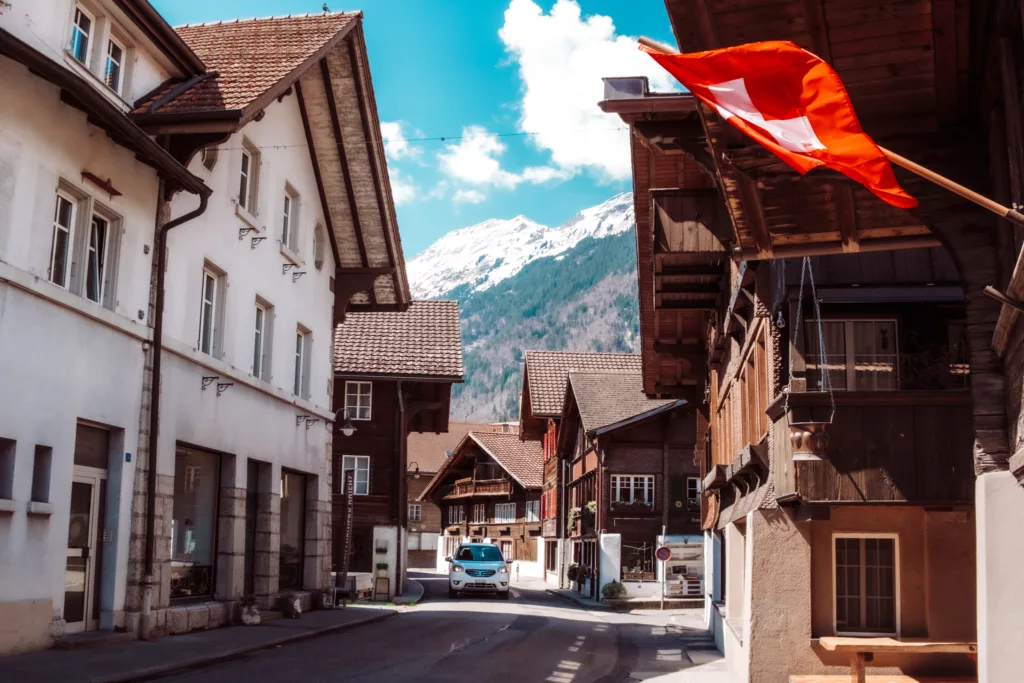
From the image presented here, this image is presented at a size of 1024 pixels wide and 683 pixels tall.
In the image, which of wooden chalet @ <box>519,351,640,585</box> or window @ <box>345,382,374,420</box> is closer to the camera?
window @ <box>345,382,374,420</box>

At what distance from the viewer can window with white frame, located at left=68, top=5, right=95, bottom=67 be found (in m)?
14.8

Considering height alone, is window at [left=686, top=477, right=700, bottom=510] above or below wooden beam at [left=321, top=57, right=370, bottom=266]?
below

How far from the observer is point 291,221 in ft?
75.9

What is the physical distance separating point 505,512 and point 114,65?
50.9 metres

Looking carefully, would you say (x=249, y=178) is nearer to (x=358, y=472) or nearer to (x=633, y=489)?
(x=358, y=472)

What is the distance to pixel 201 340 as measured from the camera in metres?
18.4

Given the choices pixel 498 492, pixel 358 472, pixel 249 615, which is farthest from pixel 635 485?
pixel 498 492

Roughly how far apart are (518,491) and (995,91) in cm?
5556

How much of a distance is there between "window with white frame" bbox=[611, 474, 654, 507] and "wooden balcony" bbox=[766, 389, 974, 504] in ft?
90.9

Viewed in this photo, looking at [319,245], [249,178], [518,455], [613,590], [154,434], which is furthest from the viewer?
[518,455]

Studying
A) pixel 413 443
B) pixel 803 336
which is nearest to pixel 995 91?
pixel 803 336

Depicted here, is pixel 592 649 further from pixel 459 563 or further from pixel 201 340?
pixel 459 563

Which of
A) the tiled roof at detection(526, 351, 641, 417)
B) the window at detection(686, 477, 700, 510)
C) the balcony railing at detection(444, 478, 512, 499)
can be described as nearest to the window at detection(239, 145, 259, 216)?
the window at detection(686, 477, 700, 510)

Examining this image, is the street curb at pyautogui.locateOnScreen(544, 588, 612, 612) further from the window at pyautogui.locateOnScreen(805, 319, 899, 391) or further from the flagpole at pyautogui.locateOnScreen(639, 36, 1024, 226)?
the flagpole at pyautogui.locateOnScreen(639, 36, 1024, 226)
